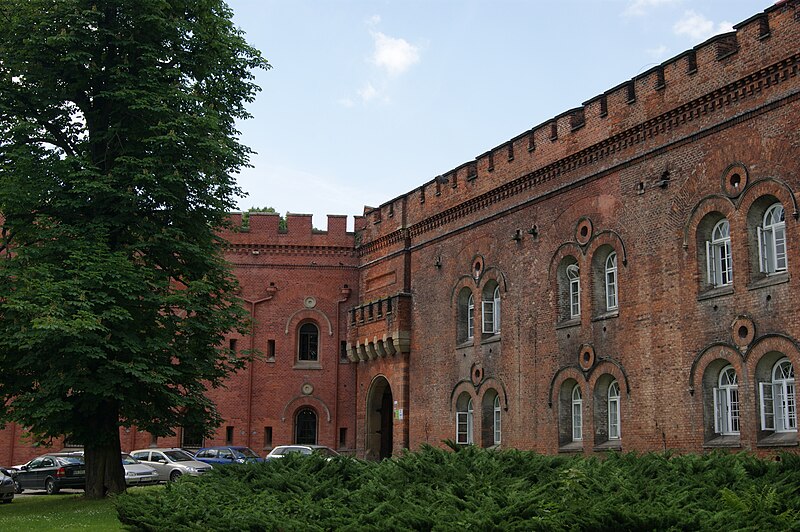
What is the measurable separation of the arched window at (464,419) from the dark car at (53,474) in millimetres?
11497

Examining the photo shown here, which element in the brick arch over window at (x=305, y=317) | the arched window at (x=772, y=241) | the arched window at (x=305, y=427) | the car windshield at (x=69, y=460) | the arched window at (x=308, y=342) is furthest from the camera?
the arched window at (x=308, y=342)

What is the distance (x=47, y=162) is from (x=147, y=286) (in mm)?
3484

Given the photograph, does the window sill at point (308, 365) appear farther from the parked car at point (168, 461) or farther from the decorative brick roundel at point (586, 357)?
the decorative brick roundel at point (586, 357)

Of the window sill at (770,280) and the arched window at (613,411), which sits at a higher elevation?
the window sill at (770,280)

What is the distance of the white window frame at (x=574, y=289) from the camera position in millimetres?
24844

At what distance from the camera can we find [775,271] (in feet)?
62.2

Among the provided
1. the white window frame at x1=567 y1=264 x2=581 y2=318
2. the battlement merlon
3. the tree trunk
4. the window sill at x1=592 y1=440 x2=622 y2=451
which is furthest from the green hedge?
the battlement merlon

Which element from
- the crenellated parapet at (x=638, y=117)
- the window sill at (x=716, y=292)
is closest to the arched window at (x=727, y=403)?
the window sill at (x=716, y=292)

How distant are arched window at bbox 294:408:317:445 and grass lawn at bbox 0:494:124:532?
13604 millimetres

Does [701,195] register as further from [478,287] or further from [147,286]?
[147,286]

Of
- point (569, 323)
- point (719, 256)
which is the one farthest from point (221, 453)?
point (719, 256)

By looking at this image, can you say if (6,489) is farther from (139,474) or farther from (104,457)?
(104,457)

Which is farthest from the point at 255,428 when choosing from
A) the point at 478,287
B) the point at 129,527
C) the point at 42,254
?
the point at 129,527

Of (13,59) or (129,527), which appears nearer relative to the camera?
(129,527)
